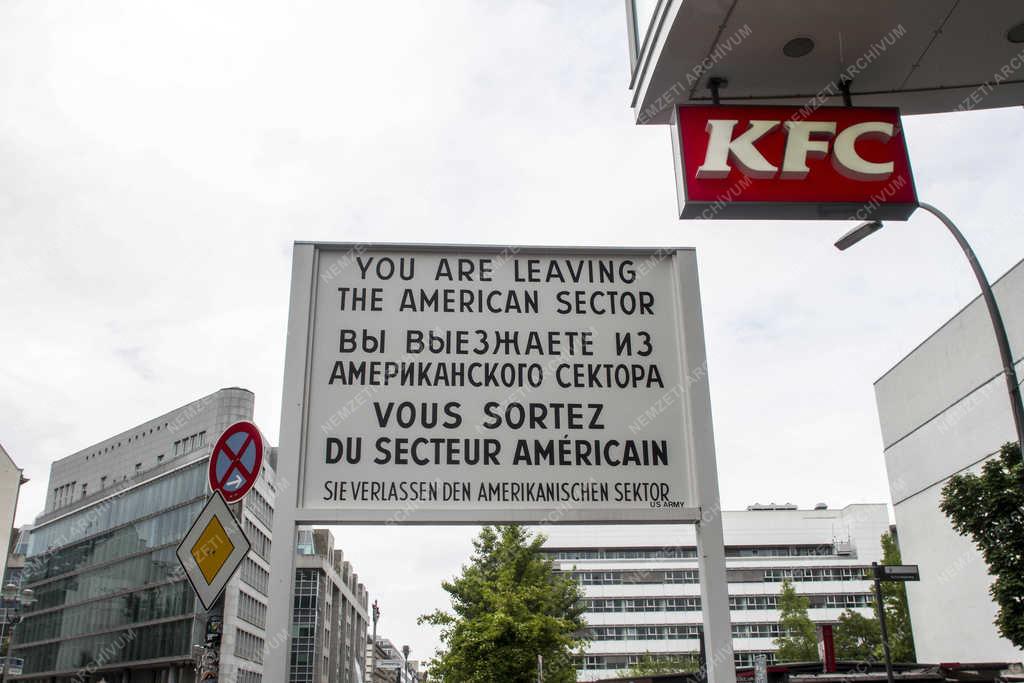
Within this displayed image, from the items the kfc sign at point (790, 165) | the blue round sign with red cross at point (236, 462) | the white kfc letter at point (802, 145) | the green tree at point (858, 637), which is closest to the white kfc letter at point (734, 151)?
the kfc sign at point (790, 165)

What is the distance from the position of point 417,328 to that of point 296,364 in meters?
0.98

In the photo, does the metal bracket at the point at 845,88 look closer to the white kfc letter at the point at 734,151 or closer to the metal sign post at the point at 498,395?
the white kfc letter at the point at 734,151

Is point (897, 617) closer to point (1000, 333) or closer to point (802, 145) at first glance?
point (1000, 333)

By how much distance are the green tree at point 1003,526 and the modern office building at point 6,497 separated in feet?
134

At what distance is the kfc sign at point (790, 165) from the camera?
804 cm

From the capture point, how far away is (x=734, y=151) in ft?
26.8

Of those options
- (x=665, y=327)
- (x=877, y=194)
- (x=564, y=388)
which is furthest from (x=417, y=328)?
(x=877, y=194)

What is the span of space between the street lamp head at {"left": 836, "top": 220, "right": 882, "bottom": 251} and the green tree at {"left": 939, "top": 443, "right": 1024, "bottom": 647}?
13617mm

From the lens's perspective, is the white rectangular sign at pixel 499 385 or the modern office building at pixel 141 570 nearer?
the white rectangular sign at pixel 499 385

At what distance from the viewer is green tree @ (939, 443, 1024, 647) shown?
20.8 m

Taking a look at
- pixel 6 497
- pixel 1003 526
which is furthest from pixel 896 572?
pixel 6 497

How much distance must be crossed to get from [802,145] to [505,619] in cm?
2865

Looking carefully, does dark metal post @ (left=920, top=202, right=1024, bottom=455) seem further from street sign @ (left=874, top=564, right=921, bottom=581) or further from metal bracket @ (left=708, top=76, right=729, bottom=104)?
street sign @ (left=874, top=564, right=921, bottom=581)

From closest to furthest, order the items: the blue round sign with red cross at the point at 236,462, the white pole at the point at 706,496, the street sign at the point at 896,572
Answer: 1. the white pole at the point at 706,496
2. the blue round sign with red cross at the point at 236,462
3. the street sign at the point at 896,572
